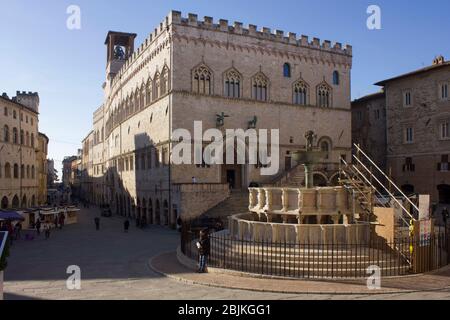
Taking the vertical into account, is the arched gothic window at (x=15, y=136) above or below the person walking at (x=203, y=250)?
above

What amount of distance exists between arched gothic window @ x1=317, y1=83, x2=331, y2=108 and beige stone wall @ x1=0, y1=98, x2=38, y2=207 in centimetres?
3161

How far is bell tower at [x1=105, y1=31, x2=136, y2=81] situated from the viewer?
187 feet

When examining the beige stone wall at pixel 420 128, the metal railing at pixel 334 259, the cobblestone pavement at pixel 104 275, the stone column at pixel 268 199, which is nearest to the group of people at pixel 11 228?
the cobblestone pavement at pixel 104 275

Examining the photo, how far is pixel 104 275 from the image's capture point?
14984mm

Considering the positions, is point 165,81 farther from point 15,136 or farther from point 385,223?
point 385,223

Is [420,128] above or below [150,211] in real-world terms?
above

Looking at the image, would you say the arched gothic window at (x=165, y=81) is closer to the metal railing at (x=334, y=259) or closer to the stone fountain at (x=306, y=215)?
the stone fountain at (x=306, y=215)

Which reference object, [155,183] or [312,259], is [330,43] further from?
[312,259]

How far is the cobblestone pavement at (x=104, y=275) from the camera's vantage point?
11945 millimetres

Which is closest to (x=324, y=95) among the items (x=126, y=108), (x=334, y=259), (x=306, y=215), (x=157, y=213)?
(x=157, y=213)

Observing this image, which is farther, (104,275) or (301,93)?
(301,93)

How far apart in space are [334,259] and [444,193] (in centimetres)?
3001

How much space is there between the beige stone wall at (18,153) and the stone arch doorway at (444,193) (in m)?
42.0
